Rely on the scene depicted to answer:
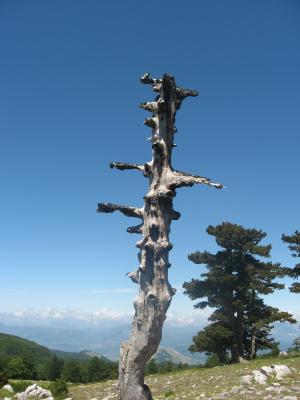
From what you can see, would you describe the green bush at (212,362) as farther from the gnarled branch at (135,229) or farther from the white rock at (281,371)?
the gnarled branch at (135,229)

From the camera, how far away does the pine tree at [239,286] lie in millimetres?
38781

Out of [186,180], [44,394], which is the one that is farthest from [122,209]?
[44,394]

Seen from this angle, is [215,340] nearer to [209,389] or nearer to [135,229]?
[209,389]

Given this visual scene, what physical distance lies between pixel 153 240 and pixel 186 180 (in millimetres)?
1762

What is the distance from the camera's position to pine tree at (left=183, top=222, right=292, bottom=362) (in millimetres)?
38781

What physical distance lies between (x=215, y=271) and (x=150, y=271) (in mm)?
30063

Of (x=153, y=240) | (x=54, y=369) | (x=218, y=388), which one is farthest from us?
(x=54, y=369)

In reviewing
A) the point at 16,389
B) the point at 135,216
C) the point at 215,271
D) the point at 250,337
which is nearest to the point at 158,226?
the point at 135,216

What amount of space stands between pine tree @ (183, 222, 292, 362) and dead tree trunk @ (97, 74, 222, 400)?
93.6ft

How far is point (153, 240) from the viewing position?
1064 cm

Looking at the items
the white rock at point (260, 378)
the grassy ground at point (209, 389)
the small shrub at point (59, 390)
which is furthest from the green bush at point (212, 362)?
the small shrub at point (59, 390)

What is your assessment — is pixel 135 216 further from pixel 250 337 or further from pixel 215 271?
pixel 250 337

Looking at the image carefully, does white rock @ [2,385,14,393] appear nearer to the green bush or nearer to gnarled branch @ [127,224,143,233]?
gnarled branch @ [127,224,143,233]

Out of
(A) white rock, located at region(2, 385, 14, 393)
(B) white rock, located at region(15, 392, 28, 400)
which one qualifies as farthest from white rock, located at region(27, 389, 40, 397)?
(A) white rock, located at region(2, 385, 14, 393)
